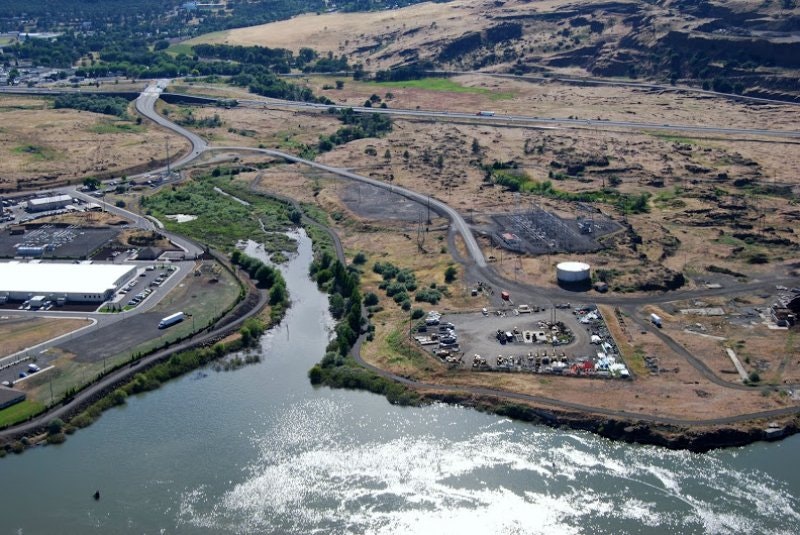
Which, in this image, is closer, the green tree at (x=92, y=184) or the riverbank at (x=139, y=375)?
the riverbank at (x=139, y=375)

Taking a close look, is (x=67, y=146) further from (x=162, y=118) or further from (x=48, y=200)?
(x=48, y=200)

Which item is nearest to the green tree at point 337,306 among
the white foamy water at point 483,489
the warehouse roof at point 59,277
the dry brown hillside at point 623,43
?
the white foamy water at point 483,489

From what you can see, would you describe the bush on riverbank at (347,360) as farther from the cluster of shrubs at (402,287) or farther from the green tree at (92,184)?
the green tree at (92,184)

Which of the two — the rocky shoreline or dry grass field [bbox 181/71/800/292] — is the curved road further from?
dry grass field [bbox 181/71/800/292]

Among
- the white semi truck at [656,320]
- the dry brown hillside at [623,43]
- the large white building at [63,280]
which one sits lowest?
the white semi truck at [656,320]

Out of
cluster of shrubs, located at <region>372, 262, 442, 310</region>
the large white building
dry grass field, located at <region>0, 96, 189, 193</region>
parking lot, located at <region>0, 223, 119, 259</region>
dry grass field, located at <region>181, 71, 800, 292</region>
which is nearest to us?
cluster of shrubs, located at <region>372, 262, 442, 310</region>

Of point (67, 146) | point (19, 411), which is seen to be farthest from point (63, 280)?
point (67, 146)

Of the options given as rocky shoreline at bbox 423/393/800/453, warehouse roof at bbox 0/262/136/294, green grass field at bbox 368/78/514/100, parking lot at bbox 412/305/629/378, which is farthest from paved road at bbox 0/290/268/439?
green grass field at bbox 368/78/514/100
